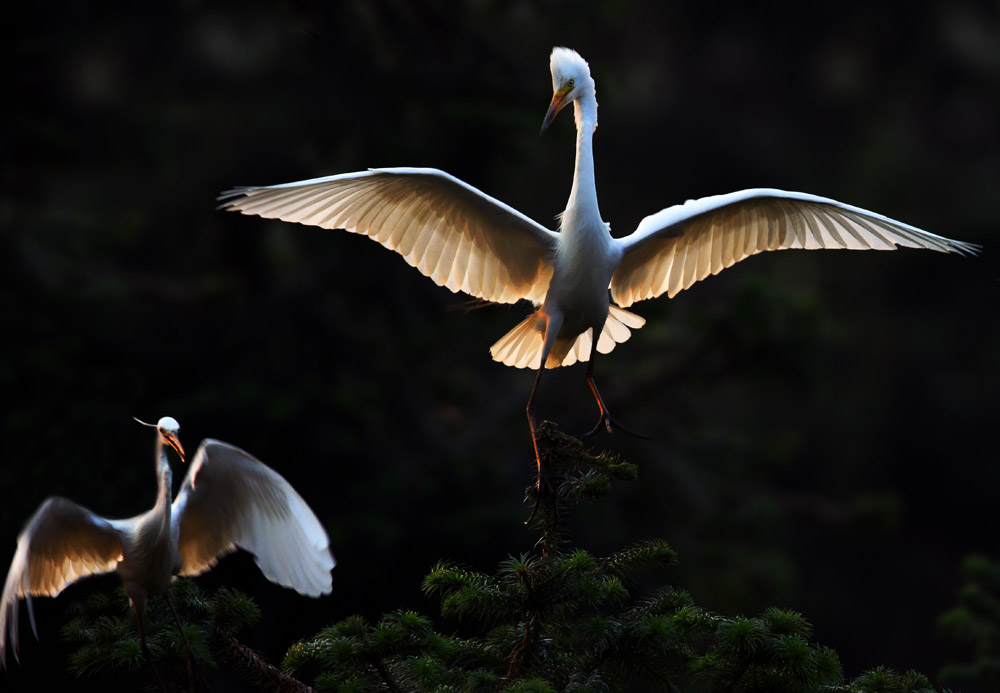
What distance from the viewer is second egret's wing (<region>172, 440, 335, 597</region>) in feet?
8.92

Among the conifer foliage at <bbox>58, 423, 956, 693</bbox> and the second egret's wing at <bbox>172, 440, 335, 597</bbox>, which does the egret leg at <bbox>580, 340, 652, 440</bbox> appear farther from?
the second egret's wing at <bbox>172, 440, 335, 597</bbox>

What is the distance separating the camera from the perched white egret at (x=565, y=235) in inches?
125

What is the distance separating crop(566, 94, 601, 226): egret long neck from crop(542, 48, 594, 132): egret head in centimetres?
4

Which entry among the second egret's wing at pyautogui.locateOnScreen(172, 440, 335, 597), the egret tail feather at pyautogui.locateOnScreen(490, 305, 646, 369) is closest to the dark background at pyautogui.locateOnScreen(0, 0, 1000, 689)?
the egret tail feather at pyautogui.locateOnScreen(490, 305, 646, 369)

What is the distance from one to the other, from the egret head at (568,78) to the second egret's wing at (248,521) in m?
1.39

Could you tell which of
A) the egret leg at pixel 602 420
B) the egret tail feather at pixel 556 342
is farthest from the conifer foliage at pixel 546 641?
the egret tail feather at pixel 556 342

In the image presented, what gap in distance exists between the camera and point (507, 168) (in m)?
6.66

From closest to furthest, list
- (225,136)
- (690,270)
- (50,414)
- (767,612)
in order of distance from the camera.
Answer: (767,612) → (690,270) → (50,414) → (225,136)

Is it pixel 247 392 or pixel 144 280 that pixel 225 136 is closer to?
pixel 144 280

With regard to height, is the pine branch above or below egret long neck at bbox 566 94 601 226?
below

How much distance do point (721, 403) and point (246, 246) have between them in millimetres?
5824

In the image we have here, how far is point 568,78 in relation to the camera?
3355 millimetres

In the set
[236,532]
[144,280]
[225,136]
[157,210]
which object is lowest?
[236,532]

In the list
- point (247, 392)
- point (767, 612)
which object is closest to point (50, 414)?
point (247, 392)
